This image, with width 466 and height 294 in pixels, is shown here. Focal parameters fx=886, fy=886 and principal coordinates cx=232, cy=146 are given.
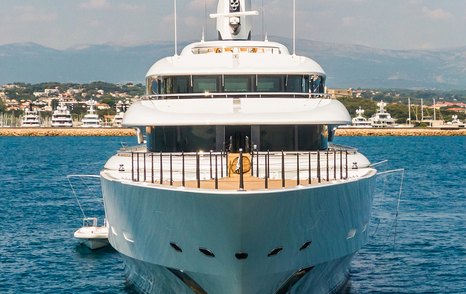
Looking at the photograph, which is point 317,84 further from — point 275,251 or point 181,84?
point 275,251

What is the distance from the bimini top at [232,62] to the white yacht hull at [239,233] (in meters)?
5.09

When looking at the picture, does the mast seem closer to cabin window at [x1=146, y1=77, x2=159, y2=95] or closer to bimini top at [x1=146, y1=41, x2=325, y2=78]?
bimini top at [x1=146, y1=41, x2=325, y2=78]

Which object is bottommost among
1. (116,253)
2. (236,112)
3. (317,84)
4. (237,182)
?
(116,253)

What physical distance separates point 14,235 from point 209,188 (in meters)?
20.1

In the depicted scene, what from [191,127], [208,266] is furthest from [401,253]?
[208,266]

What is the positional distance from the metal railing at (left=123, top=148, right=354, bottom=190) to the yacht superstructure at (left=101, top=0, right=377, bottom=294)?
0.05 meters

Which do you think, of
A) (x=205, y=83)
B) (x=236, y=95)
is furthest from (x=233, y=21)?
(x=236, y=95)

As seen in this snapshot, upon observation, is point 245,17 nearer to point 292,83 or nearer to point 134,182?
point 292,83

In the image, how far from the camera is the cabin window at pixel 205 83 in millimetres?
25969

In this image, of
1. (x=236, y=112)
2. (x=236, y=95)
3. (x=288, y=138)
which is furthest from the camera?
(x=236, y=95)

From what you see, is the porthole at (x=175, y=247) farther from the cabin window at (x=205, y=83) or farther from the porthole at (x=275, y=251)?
Answer: the cabin window at (x=205, y=83)

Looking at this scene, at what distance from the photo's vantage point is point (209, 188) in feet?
63.3

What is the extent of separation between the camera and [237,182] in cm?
2016

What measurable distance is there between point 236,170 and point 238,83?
195 inches
